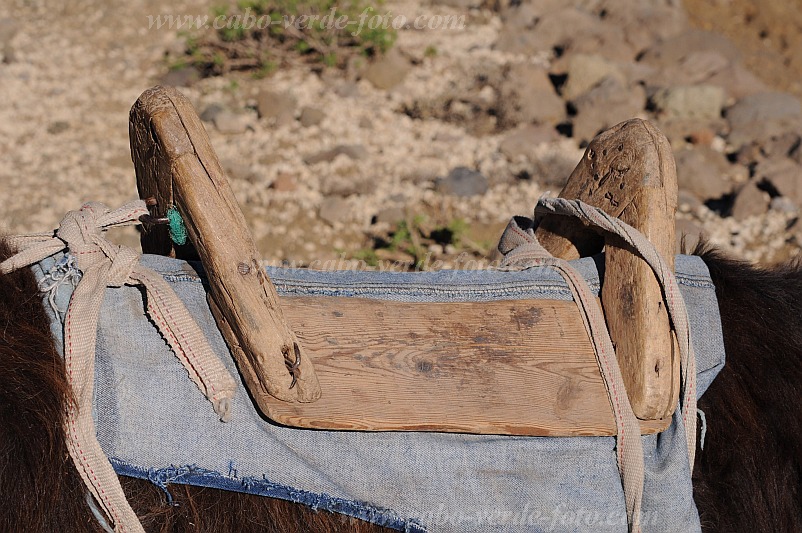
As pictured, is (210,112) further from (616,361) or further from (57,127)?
(616,361)

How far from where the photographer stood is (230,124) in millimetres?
3891

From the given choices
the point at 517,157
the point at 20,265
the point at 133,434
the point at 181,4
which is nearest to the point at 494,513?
the point at 133,434

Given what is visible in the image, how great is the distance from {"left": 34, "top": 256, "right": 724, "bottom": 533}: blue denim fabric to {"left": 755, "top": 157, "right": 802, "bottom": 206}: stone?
270 centimetres

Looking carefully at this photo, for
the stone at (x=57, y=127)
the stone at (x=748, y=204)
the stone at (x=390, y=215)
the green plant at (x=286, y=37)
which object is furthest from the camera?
the green plant at (x=286, y=37)

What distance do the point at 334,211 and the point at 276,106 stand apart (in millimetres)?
973

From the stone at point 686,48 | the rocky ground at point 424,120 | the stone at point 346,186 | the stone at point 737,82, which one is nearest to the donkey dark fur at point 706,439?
the rocky ground at point 424,120

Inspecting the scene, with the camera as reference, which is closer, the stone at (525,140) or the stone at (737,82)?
→ the stone at (525,140)

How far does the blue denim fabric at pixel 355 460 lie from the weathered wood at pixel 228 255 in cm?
8

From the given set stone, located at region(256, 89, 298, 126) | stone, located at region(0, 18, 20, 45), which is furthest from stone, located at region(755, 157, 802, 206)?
stone, located at region(0, 18, 20, 45)

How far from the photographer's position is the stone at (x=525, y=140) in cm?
382

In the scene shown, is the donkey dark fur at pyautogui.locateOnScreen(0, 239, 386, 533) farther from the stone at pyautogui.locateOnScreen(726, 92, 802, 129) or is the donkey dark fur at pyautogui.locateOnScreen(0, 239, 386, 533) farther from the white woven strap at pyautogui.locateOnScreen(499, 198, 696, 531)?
the stone at pyautogui.locateOnScreen(726, 92, 802, 129)

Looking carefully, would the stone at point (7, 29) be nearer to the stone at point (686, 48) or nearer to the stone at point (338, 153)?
the stone at point (338, 153)

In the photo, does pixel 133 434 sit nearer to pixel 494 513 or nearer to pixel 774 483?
pixel 494 513

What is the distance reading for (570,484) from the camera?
45.6 inches
